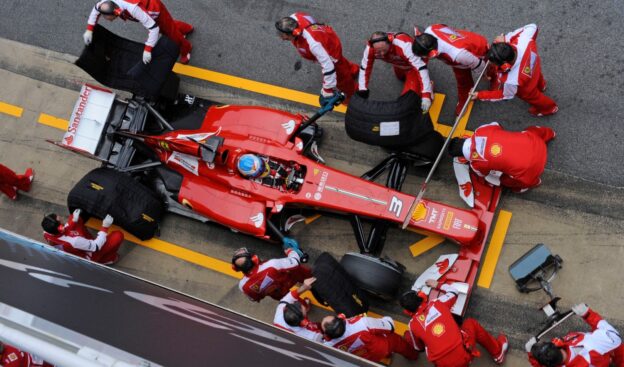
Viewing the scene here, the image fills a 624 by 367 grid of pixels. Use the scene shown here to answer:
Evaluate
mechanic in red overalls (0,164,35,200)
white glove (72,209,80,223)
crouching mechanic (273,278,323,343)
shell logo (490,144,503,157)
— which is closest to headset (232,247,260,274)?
crouching mechanic (273,278,323,343)

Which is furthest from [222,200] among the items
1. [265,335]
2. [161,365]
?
[161,365]

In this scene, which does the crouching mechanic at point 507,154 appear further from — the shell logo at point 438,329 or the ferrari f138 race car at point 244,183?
the shell logo at point 438,329

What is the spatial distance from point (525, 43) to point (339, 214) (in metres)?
2.68

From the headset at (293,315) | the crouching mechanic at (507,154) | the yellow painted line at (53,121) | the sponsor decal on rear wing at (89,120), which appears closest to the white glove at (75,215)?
the sponsor decal on rear wing at (89,120)

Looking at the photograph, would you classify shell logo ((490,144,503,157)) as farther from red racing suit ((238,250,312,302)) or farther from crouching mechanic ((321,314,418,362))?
red racing suit ((238,250,312,302))

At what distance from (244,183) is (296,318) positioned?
1.69 meters

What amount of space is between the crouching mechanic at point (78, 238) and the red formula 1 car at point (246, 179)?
22 cm

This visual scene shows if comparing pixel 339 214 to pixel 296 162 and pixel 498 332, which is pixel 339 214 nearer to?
pixel 296 162

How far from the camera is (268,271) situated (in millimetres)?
5934

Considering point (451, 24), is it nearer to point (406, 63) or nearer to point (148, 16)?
point (406, 63)

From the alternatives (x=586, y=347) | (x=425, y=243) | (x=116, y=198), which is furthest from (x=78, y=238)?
(x=586, y=347)

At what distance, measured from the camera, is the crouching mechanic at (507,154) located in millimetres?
5676

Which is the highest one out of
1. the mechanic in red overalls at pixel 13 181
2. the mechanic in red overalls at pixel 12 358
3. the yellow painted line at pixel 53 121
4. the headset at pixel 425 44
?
the headset at pixel 425 44

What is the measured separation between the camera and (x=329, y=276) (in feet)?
19.0
